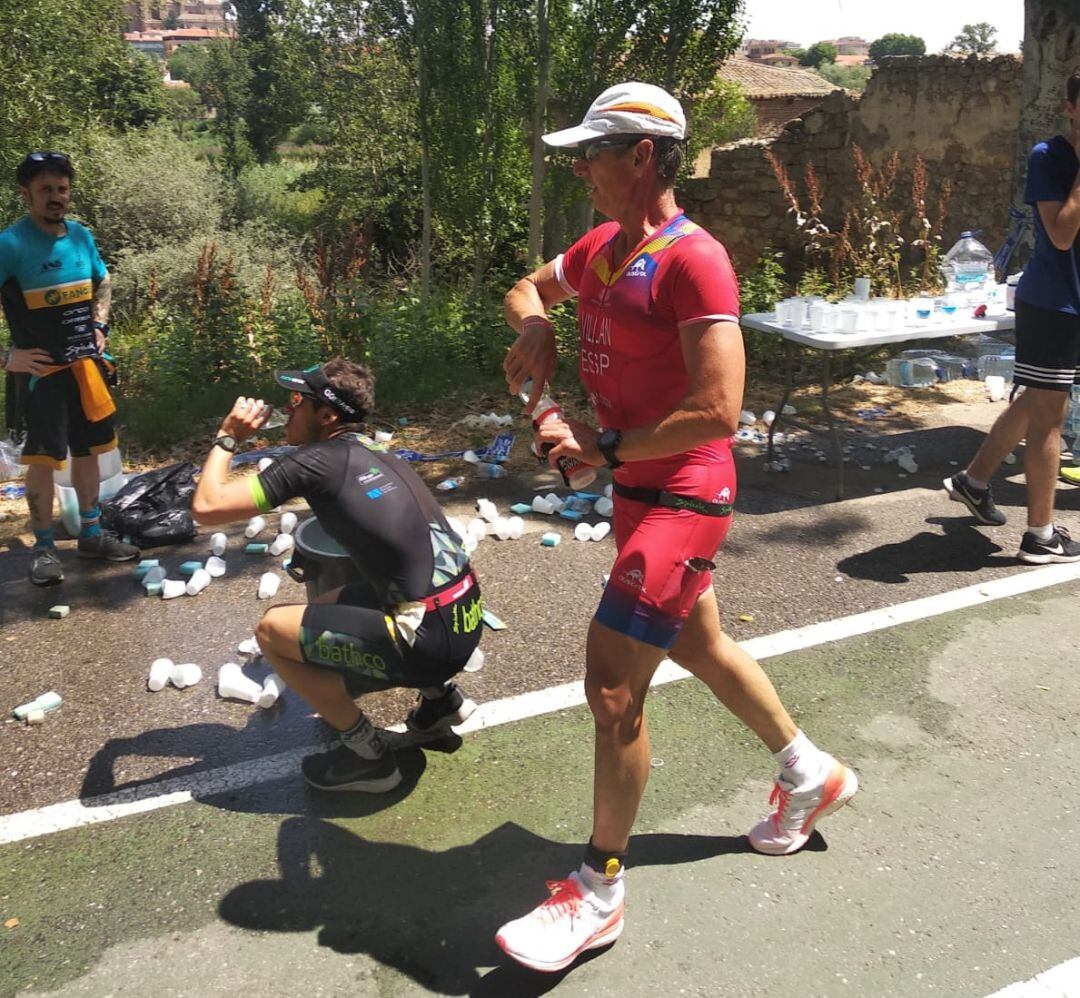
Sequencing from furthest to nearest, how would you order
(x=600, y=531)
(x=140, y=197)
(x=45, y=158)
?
(x=140, y=197) → (x=600, y=531) → (x=45, y=158)

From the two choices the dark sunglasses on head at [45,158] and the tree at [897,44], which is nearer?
the dark sunglasses on head at [45,158]

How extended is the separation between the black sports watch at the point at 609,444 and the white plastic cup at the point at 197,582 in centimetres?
295

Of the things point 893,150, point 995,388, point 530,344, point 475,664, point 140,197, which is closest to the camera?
point 530,344

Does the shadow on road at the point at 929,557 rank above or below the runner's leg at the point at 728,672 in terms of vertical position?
below

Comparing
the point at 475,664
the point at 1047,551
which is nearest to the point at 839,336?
the point at 1047,551

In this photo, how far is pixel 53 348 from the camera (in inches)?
194

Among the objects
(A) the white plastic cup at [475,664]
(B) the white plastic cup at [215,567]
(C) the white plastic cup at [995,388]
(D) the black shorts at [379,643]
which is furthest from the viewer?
(C) the white plastic cup at [995,388]

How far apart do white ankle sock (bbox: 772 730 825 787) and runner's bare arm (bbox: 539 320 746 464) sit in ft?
3.41

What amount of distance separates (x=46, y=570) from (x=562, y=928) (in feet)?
11.3

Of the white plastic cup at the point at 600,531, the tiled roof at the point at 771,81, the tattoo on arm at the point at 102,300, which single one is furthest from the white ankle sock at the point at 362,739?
the tiled roof at the point at 771,81

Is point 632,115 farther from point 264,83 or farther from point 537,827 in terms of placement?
point 264,83

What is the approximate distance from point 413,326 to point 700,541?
6.30m

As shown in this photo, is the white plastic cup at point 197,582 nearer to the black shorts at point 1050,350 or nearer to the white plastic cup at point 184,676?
the white plastic cup at point 184,676

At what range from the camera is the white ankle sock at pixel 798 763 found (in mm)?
2975
